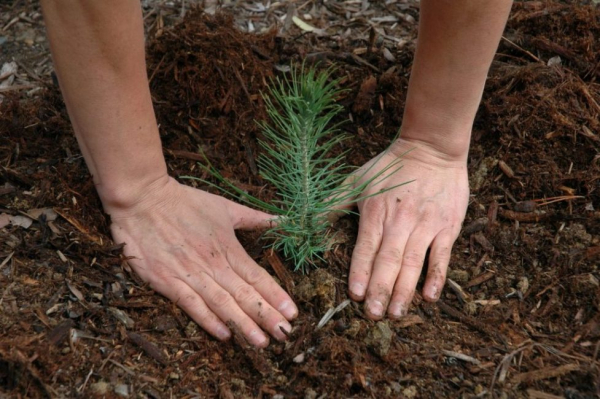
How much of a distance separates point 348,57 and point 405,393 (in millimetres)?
1527

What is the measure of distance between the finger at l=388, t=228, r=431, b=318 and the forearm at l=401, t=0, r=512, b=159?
347 mm

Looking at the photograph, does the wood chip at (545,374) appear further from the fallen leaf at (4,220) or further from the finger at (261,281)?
the fallen leaf at (4,220)

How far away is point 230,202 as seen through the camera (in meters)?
2.09

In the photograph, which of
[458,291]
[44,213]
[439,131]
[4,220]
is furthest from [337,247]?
[4,220]

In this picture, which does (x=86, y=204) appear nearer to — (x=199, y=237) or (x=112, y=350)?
(x=199, y=237)

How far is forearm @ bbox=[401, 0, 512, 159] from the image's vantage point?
1814mm

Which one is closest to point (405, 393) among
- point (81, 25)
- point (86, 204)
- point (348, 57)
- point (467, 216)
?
point (467, 216)

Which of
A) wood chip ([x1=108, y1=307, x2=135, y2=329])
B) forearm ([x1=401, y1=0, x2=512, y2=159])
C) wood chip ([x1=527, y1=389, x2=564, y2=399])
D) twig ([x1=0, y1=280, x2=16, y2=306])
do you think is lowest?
wood chip ([x1=108, y1=307, x2=135, y2=329])

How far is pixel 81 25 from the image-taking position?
1595mm

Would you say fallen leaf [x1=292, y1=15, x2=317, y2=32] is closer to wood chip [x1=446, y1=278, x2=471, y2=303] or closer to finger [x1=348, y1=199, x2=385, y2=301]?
finger [x1=348, y1=199, x2=385, y2=301]

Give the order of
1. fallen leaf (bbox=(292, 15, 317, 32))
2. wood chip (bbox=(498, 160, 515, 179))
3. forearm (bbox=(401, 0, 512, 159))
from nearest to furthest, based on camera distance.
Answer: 1. forearm (bbox=(401, 0, 512, 159))
2. wood chip (bbox=(498, 160, 515, 179))
3. fallen leaf (bbox=(292, 15, 317, 32))

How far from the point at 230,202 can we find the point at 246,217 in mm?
76

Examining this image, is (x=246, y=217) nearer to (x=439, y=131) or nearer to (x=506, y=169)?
(x=439, y=131)

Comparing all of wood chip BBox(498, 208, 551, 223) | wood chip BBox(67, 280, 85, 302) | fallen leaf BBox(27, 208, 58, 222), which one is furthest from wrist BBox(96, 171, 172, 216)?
wood chip BBox(498, 208, 551, 223)
